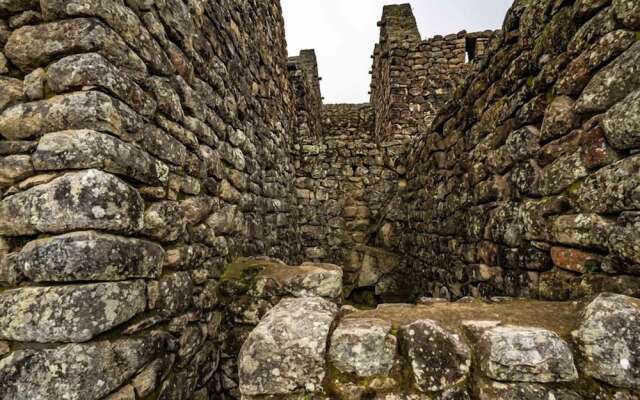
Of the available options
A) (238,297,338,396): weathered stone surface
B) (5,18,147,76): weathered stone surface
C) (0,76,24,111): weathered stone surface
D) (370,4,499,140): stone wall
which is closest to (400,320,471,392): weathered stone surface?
(238,297,338,396): weathered stone surface

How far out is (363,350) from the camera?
1.33 metres

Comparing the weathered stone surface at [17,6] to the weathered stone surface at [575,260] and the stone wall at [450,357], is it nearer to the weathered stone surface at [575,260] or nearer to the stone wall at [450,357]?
the stone wall at [450,357]

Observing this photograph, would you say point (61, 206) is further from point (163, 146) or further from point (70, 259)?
point (163, 146)

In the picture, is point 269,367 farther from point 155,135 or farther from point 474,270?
point 474,270

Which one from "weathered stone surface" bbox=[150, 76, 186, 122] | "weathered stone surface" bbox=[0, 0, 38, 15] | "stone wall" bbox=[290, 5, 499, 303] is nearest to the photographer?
"weathered stone surface" bbox=[0, 0, 38, 15]

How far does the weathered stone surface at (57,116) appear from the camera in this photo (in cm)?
147

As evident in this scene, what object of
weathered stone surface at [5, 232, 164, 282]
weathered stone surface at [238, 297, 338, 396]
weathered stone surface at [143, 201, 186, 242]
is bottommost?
weathered stone surface at [238, 297, 338, 396]

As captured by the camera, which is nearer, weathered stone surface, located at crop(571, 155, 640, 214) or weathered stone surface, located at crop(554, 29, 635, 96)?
weathered stone surface, located at crop(571, 155, 640, 214)

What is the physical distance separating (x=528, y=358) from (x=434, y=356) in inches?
14.3

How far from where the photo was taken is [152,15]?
2006 millimetres

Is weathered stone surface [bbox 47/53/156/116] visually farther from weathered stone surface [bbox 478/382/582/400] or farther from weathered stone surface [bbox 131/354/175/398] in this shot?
weathered stone surface [bbox 478/382/582/400]

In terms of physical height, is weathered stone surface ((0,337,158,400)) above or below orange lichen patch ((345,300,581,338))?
below

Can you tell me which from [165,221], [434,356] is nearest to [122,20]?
[165,221]

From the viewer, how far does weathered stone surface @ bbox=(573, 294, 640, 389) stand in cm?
112
